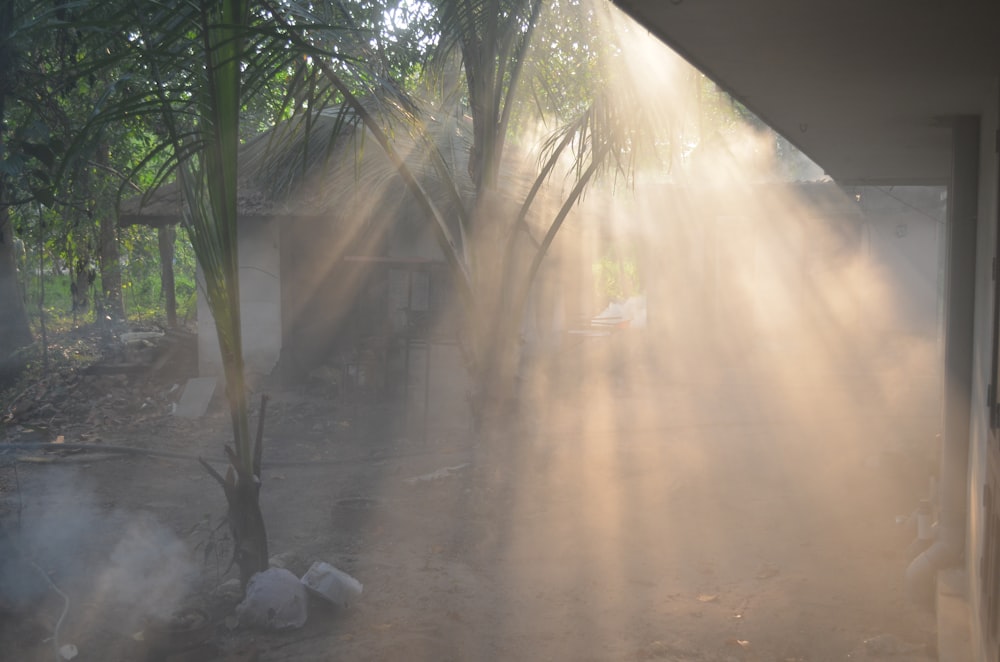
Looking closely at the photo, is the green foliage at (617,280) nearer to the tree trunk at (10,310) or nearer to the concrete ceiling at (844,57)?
the tree trunk at (10,310)

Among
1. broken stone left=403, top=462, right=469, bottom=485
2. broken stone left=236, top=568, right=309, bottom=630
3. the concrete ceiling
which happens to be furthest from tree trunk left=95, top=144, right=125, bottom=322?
the concrete ceiling

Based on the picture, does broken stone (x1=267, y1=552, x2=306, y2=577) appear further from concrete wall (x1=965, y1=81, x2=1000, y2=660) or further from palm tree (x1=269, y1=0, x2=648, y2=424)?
concrete wall (x1=965, y1=81, x2=1000, y2=660)

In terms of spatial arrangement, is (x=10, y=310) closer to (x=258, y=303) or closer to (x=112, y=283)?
(x=258, y=303)

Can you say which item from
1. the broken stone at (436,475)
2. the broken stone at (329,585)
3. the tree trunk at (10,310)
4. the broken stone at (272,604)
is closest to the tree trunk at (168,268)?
the tree trunk at (10,310)

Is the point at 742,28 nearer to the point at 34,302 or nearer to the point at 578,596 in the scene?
the point at 578,596

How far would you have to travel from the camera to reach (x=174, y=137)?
4109 millimetres

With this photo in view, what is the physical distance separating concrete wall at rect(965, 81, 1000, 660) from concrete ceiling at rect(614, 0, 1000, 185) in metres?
0.26

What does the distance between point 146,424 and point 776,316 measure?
434 inches

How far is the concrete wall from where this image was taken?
3695mm

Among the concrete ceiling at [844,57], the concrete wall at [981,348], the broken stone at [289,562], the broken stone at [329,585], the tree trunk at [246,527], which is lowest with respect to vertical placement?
→ the broken stone at [289,562]

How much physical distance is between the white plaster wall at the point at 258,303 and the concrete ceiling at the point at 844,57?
7.66 metres

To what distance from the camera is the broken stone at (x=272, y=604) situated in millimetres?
4680

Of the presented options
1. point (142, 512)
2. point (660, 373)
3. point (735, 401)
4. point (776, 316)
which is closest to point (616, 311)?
point (776, 316)

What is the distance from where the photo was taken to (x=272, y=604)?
470 centimetres
